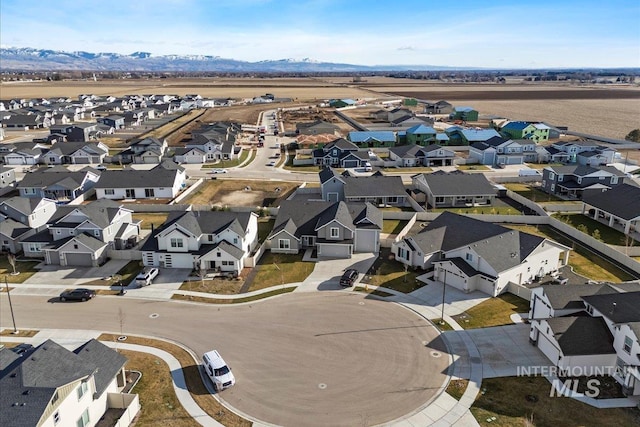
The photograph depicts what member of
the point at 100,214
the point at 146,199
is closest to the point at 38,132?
the point at 146,199

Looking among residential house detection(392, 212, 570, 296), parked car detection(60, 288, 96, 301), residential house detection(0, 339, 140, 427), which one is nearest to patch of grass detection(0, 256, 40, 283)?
parked car detection(60, 288, 96, 301)

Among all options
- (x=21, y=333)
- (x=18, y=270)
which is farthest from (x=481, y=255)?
(x=18, y=270)

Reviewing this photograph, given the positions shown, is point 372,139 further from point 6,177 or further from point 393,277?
point 6,177

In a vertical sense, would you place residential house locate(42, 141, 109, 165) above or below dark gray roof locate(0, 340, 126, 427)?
above

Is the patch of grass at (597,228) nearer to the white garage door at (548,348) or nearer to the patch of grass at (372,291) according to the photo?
the white garage door at (548,348)

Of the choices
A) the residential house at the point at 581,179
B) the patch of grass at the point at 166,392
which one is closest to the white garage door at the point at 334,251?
the patch of grass at the point at 166,392

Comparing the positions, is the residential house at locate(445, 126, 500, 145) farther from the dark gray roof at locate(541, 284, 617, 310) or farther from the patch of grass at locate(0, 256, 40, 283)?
the patch of grass at locate(0, 256, 40, 283)

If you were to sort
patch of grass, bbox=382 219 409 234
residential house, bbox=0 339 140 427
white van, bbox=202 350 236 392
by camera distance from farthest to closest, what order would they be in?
patch of grass, bbox=382 219 409 234, white van, bbox=202 350 236 392, residential house, bbox=0 339 140 427
